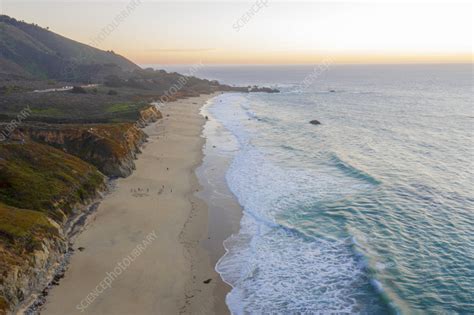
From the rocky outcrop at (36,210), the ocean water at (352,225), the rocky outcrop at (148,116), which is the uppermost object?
the rocky outcrop at (148,116)

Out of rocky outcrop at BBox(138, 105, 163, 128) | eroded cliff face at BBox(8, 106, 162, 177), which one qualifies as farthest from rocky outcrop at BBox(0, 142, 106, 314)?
rocky outcrop at BBox(138, 105, 163, 128)

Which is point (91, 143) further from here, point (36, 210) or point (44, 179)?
point (36, 210)

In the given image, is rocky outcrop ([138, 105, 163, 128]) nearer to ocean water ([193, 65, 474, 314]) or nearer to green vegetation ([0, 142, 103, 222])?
ocean water ([193, 65, 474, 314])

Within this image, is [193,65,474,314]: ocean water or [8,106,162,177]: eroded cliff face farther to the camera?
[8,106,162,177]: eroded cliff face

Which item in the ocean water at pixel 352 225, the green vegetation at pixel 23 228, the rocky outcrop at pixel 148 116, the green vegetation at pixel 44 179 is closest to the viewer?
the ocean water at pixel 352 225

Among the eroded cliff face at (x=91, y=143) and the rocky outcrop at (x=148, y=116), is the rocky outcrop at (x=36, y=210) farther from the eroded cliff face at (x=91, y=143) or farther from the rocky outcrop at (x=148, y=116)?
the rocky outcrop at (x=148, y=116)

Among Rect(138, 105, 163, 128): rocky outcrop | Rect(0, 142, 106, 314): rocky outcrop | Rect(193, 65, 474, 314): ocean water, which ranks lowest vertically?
Rect(193, 65, 474, 314): ocean water

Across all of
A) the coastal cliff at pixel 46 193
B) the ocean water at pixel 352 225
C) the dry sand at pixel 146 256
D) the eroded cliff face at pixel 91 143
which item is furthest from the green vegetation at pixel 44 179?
the ocean water at pixel 352 225
